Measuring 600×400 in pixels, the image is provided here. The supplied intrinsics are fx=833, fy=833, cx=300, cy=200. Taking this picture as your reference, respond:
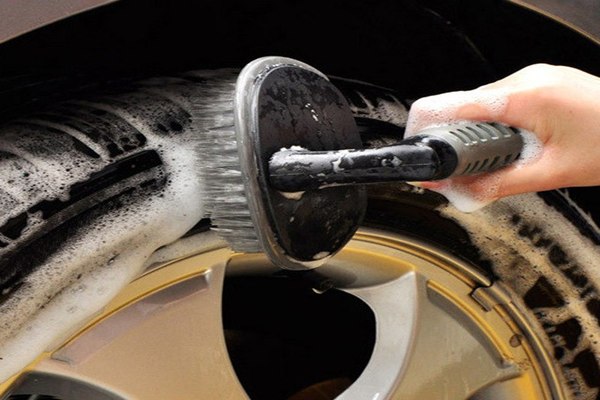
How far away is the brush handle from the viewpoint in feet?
2.73

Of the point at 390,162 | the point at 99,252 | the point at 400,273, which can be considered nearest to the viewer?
the point at 390,162

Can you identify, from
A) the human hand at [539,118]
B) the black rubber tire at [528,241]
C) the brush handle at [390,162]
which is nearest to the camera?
the brush handle at [390,162]

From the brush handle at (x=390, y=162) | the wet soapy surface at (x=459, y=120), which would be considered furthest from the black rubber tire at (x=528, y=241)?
the brush handle at (x=390, y=162)

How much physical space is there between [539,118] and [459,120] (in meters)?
0.09

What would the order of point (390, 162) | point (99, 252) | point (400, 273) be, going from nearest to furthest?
point (390, 162) → point (99, 252) → point (400, 273)

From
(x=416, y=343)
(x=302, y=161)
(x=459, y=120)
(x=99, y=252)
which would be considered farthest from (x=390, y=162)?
(x=416, y=343)

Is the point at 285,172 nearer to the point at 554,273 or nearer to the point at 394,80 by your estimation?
the point at 394,80

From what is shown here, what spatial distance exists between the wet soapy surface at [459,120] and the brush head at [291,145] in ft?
0.29

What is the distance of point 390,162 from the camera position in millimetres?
832

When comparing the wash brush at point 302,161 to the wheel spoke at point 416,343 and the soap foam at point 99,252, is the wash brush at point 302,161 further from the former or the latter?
the wheel spoke at point 416,343

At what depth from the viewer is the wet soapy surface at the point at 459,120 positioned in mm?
994

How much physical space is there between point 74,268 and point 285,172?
27 cm

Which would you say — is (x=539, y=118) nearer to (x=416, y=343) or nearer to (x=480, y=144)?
(x=480, y=144)

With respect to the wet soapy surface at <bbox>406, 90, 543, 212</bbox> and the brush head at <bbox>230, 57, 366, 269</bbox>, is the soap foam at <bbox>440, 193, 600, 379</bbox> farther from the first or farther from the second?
the brush head at <bbox>230, 57, 366, 269</bbox>
